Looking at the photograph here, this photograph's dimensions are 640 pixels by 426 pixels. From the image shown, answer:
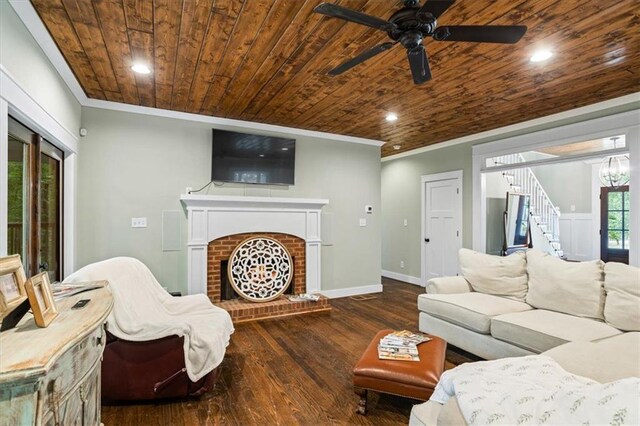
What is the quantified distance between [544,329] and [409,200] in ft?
13.7

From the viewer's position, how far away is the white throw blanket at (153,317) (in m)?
2.13

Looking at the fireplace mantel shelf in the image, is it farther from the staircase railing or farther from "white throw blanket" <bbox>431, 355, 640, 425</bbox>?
the staircase railing

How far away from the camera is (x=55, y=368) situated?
103cm

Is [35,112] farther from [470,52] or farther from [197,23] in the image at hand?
[470,52]

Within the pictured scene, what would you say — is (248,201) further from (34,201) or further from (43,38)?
(43,38)

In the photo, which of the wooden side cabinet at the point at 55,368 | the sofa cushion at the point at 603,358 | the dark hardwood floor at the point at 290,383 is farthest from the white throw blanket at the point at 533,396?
the wooden side cabinet at the point at 55,368

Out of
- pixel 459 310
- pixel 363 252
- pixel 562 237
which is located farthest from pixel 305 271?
pixel 562 237

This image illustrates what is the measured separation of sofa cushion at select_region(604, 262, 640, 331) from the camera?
7.57 ft

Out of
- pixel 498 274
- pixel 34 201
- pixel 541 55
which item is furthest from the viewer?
pixel 498 274

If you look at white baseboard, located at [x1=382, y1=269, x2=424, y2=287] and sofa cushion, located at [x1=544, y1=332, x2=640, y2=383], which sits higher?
sofa cushion, located at [x1=544, y1=332, x2=640, y2=383]

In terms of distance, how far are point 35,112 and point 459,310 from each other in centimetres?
359

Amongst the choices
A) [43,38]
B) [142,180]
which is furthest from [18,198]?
[142,180]

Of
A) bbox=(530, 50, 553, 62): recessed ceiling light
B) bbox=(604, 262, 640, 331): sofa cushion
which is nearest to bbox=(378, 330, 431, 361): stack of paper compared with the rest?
bbox=(604, 262, 640, 331): sofa cushion

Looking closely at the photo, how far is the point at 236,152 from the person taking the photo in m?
4.36
